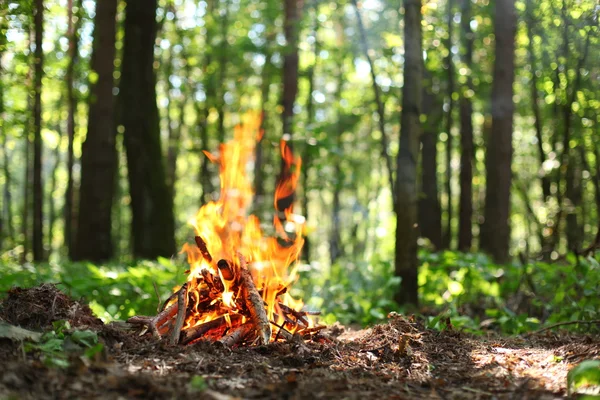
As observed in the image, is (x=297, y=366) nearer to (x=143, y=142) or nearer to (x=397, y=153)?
(x=397, y=153)

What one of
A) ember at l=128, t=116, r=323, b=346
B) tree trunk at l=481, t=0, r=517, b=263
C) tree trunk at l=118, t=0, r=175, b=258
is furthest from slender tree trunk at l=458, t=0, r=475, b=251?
ember at l=128, t=116, r=323, b=346

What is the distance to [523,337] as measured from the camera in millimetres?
5648

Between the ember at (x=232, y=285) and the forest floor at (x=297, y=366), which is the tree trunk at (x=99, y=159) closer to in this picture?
the ember at (x=232, y=285)

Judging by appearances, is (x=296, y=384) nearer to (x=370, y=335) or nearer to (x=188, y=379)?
(x=188, y=379)

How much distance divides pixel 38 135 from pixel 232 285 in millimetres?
9137

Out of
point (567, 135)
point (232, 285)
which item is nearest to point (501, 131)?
point (567, 135)

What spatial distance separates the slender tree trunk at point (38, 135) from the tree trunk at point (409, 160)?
654 cm

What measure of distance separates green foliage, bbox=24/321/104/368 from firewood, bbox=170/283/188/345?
70 cm

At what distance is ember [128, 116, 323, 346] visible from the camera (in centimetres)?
488

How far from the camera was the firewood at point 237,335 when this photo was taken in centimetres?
467

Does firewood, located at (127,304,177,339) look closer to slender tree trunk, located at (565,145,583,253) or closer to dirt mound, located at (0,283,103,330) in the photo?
dirt mound, located at (0,283,103,330)

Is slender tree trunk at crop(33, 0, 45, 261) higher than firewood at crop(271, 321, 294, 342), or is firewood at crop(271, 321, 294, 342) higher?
slender tree trunk at crop(33, 0, 45, 261)

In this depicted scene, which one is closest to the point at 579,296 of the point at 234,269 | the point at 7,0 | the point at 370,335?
the point at 370,335

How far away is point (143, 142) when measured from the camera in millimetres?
11336
